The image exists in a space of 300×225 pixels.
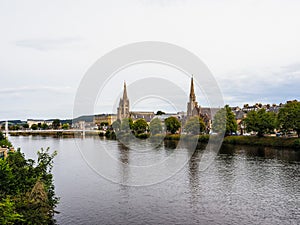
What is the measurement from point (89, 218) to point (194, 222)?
8.90m

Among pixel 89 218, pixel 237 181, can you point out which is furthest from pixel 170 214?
pixel 237 181

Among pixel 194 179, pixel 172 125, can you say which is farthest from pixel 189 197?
pixel 172 125

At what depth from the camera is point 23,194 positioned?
24.6 metres

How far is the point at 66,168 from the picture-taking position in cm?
5372

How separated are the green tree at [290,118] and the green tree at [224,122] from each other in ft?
62.0

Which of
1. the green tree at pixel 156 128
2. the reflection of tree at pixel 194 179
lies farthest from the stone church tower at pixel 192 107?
the reflection of tree at pixel 194 179

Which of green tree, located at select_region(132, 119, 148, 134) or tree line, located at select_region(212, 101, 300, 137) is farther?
green tree, located at select_region(132, 119, 148, 134)

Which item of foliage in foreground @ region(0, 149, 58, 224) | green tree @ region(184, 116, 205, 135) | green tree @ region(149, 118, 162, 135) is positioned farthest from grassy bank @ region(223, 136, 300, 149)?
foliage in foreground @ region(0, 149, 58, 224)

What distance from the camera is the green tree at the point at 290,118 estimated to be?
7900 centimetres

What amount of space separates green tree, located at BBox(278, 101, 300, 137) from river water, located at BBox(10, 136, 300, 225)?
29.5 metres

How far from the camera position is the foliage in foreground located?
20.5 meters

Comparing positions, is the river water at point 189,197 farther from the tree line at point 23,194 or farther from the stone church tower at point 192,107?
the stone church tower at point 192,107

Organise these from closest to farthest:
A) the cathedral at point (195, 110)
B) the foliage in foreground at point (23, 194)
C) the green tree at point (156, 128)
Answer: the foliage in foreground at point (23, 194)
the green tree at point (156, 128)
the cathedral at point (195, 110)

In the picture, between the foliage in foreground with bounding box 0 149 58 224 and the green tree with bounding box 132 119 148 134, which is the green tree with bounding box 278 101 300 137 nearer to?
the foliage in foreground with bounding box 0 149 58 224
